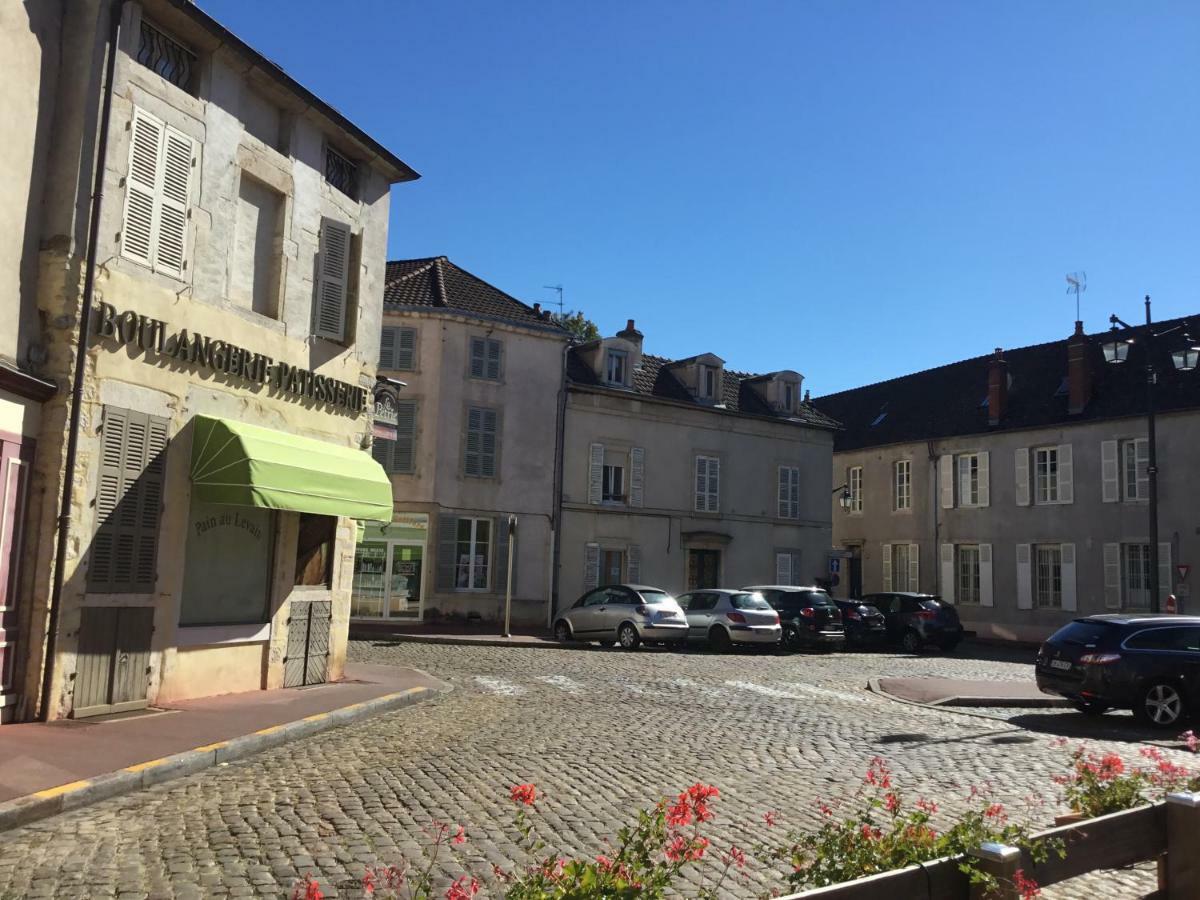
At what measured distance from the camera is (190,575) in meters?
11.3

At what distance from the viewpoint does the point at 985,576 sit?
1353 inches

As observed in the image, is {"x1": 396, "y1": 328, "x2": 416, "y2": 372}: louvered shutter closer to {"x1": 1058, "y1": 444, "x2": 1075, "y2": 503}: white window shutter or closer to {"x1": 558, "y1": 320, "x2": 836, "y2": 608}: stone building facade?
{"x1": 558, "y1": 320, "x2": 836, "y2": 608}: stone building facade

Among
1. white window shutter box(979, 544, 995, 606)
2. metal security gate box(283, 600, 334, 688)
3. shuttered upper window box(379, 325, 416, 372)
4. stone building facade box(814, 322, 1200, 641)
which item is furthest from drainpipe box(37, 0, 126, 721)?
white window shutter box(979, 544, 995, 606)

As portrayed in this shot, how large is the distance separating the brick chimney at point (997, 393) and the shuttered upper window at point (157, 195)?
30233 mm

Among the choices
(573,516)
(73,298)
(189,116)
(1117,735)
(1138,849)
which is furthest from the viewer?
(573,516)

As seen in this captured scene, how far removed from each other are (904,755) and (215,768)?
6.31 metres

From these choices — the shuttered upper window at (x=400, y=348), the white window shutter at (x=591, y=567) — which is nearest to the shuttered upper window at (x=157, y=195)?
the shuttered upper window at (x=400, y=348)

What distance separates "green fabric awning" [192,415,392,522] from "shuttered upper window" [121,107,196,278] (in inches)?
71.8

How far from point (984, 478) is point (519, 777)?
99.7 ft

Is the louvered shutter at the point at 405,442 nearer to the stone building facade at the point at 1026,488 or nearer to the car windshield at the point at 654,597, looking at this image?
the car windshield at the point at 654,597

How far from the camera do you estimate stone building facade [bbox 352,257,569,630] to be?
86.2ft

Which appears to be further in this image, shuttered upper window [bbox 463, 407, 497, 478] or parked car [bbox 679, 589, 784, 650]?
shuttered upper window [bbox 463, 407, 497, 478]

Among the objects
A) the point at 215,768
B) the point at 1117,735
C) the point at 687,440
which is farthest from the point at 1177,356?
the point at 215,768

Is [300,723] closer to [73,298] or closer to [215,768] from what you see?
[215,768]
